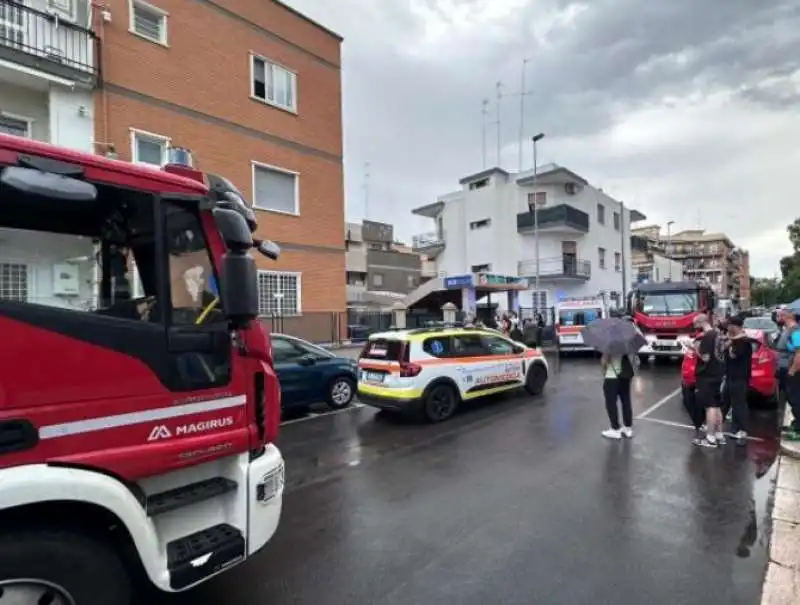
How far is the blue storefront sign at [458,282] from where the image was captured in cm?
2483

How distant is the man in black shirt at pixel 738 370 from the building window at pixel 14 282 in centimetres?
780

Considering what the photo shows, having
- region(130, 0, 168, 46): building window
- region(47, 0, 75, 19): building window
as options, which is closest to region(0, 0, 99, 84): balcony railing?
region(47, 0, 75, 19): building window

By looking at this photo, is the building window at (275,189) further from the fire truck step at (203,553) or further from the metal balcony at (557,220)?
the metal balcony at (557,220)

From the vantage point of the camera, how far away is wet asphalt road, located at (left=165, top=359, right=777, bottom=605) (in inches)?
139

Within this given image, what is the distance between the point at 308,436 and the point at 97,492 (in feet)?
19.0

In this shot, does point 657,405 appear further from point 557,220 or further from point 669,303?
point 557,220

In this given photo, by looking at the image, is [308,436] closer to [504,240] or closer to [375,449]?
[375,449]

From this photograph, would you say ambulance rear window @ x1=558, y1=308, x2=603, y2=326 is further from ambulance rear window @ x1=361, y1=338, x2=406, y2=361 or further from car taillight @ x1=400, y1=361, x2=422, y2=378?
car taillight @ x1=400, y1=361, x2=422, y2=378

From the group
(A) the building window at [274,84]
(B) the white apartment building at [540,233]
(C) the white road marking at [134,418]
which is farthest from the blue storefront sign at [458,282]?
(C) the white road marking at [134,418]

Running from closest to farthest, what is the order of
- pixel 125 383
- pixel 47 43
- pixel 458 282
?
pixel 125 383 < pixel 47 43 < pixel 458 282

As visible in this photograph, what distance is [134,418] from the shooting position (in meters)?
2.65

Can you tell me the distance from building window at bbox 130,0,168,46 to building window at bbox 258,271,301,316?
23.5ft

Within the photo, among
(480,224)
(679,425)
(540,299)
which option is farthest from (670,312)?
(480,224)

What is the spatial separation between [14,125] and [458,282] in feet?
59.7
